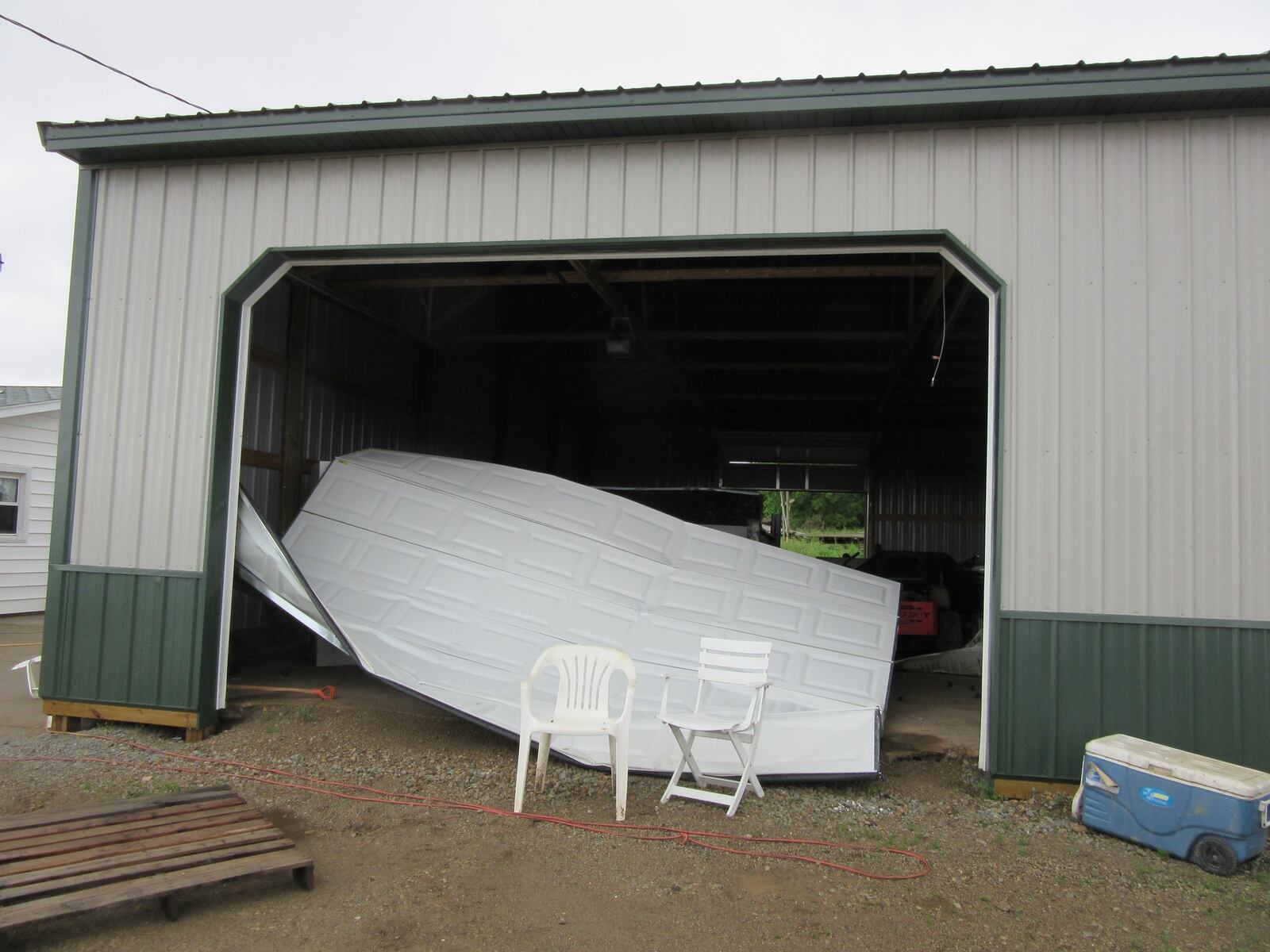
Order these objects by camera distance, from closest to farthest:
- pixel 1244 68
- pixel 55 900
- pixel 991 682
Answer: pixel 55 900 < pixel 1244 68 < pixel 991 682

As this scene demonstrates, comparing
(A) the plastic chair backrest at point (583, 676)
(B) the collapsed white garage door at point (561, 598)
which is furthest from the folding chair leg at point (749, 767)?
(A) the plastic chair backrest at point (583, 676)

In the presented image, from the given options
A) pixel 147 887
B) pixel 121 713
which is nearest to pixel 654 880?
pixel 147 887

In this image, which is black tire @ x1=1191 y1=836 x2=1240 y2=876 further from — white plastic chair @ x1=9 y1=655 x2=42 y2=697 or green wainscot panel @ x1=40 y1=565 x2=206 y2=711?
white plastic chair @ x1=9 y1=655 x2=42 y2=697

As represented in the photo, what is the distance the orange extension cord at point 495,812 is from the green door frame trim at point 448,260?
2.32ft

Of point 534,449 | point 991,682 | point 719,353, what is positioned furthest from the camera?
point 534,449

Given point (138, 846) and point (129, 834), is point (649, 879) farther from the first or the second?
point (129, 834)

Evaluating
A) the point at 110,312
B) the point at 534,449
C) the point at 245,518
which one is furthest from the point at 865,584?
the point at 534,449

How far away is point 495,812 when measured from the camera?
16.1 feet

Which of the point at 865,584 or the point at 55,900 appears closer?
the point at 55,900

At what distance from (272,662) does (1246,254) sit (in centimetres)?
868

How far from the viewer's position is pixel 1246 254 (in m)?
5.26

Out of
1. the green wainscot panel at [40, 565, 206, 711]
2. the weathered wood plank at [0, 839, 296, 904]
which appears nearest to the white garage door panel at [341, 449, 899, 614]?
the green wainscot panel at [40, 565, 206, 711]

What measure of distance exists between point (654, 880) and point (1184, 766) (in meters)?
2.75

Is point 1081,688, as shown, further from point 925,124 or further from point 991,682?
point 925,124
